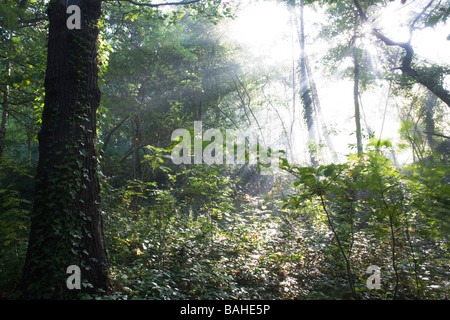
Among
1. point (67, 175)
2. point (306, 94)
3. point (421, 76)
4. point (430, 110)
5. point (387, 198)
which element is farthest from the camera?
point (430, 110)

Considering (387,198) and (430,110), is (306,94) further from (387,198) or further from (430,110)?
(430,110)

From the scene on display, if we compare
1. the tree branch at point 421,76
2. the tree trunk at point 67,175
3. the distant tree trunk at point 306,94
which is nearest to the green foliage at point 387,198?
the tree trunk at point 67,175

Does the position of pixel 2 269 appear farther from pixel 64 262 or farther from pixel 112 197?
pixel 112 197

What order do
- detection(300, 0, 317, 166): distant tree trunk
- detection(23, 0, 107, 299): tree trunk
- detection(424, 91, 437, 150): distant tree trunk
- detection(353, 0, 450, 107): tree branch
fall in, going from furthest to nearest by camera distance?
detection(424, 91, 437, 150): distant tree trunk, detection(300, 0, 317, 166): distant tree trunk, detection(353, 0, 450, 107): tree branch, detection(23, 0, 107, 299): tree trunk

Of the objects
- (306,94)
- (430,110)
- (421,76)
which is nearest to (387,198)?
(421,76)

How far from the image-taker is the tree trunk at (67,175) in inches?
99.9

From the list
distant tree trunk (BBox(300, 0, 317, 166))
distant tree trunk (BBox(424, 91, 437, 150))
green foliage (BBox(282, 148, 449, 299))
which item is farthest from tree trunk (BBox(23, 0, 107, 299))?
distant tree trunk (BBox(424, 91, 437, 150))

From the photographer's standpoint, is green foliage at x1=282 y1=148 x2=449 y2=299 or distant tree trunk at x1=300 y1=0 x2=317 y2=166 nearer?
green foliage at x1=282 y1=148 x2=449 y2=299

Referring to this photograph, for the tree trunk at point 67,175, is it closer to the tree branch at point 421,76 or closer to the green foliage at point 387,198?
the green foliage at point 387,198

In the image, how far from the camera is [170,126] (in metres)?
10.6

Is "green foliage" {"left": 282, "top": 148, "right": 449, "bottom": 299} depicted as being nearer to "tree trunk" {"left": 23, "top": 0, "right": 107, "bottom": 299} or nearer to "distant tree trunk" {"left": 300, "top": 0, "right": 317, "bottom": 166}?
"tree trunk" {"left": 23, "top": 0, "right": 107, "bottom": 299}

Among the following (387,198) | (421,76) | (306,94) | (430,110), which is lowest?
(387,198)

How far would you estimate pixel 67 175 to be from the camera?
9.02ft

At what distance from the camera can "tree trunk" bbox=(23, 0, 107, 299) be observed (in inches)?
99.9
